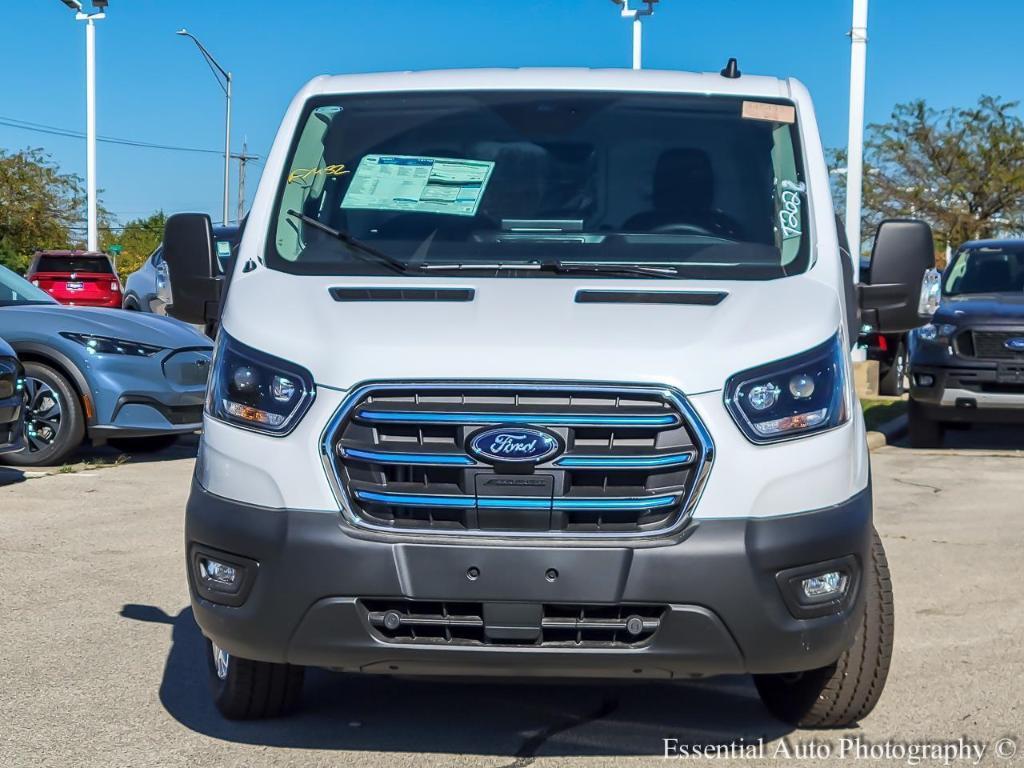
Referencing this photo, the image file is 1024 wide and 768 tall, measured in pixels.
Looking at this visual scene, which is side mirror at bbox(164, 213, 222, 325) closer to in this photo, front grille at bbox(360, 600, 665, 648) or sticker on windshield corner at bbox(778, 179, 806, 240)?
front grille at bbox(360, 600, 665, 648)

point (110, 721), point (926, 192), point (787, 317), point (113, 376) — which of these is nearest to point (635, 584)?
point (787, 317)

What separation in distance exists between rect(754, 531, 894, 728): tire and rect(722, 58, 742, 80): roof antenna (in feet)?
5.76

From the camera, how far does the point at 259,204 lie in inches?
189

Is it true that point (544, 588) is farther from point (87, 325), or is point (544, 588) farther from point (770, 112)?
point (87, 325)

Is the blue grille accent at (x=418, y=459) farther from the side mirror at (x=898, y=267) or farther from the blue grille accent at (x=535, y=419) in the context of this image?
the side mirror at (x=898, y=267)

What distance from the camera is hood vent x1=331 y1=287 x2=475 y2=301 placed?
4.17 m

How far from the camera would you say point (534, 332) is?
390 centimetres

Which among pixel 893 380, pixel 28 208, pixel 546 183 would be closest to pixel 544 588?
pixel 546 183

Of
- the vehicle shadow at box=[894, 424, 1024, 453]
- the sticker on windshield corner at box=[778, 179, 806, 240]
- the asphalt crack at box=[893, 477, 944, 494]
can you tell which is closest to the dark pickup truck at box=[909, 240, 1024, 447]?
the vehicle shadow at box=[894, 424, 1024, 453]

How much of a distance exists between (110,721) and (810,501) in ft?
7.62

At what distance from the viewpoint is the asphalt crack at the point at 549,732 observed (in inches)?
167

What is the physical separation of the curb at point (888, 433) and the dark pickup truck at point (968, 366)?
1.05 feet

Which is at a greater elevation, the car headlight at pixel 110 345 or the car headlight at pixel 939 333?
the car headlight at pixel 939 333

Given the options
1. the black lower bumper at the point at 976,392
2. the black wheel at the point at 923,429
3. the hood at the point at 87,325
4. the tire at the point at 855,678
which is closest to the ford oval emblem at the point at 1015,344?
the black lower bumper at the point at 976,392
